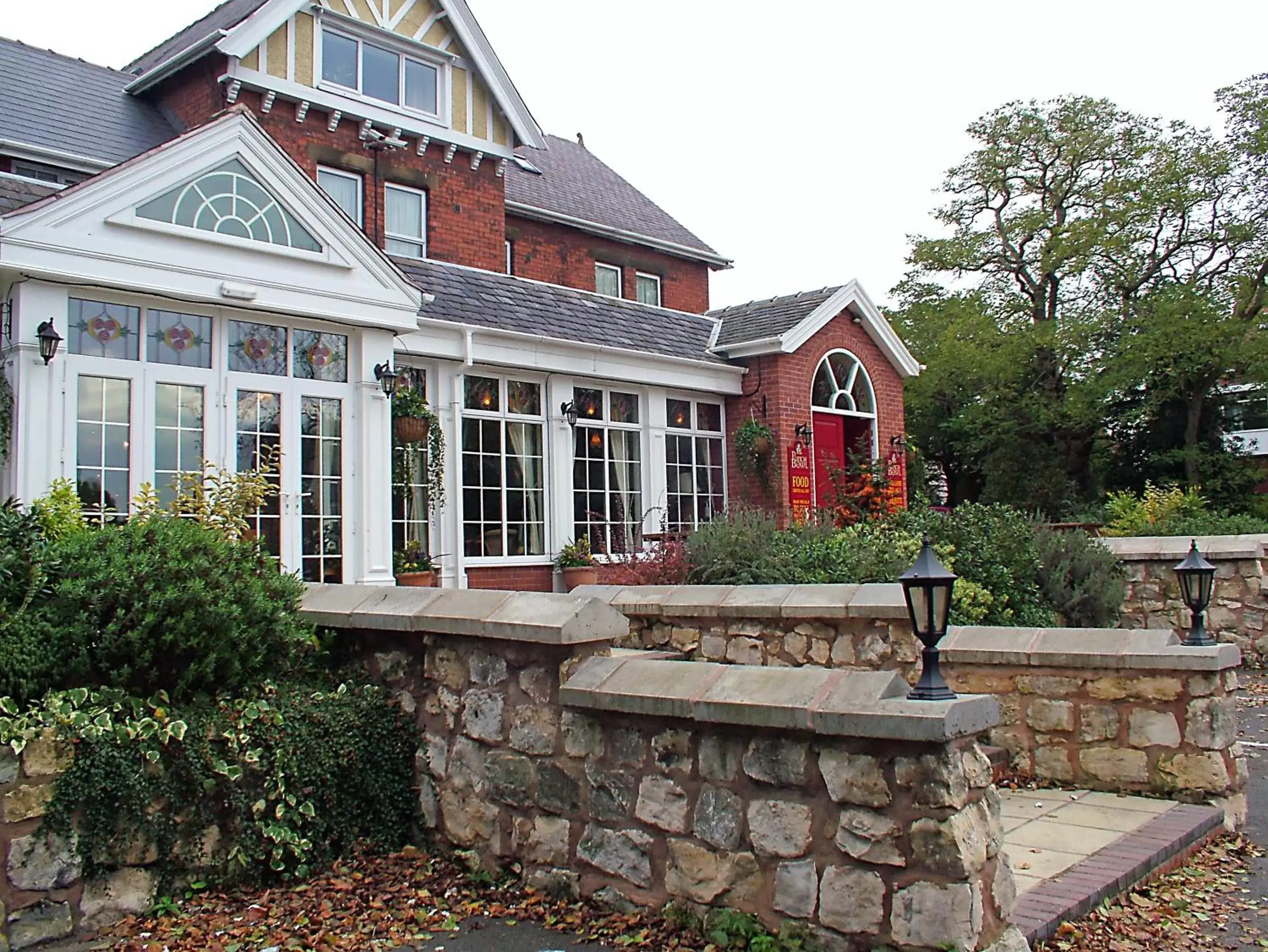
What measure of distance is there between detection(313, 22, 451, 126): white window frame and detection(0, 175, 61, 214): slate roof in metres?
4.87

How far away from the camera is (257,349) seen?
9.83 metres

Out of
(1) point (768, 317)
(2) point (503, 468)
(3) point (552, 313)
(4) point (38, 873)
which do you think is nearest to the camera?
(4) point (38, 873)

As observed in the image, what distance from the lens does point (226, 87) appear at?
42.5ft

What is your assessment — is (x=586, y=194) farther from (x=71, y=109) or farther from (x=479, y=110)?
(x=71, y=109)

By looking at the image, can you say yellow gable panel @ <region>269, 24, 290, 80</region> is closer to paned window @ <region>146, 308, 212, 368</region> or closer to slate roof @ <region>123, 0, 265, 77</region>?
slate roof @ <region>123, 0, 265, 77</region>

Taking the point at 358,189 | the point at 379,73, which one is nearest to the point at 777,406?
the point at 358,189

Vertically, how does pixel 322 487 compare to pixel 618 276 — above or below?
below

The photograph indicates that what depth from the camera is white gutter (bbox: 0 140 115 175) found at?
1187cm

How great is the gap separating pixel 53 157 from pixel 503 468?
6.18 metres

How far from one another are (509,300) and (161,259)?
202 inches

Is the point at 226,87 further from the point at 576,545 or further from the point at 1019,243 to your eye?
the point at 1019,243

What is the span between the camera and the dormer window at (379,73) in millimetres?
14000

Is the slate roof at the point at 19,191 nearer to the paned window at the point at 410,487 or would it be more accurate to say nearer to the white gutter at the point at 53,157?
the white gutter at the point at 53,157

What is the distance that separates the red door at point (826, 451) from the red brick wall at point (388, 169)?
17.6ft
